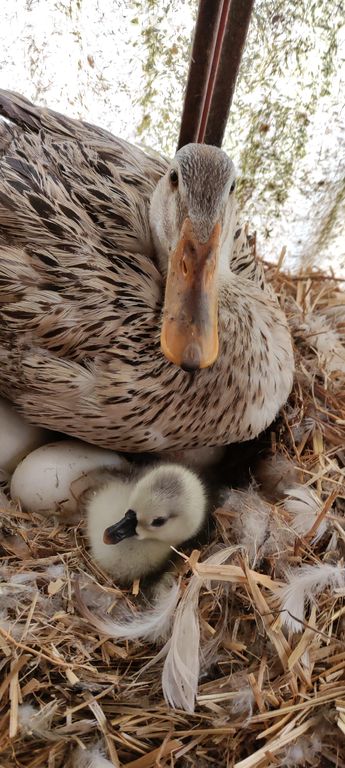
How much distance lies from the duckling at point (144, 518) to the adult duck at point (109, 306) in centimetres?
10

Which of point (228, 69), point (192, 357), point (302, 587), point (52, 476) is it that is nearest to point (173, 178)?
point (192, 357)

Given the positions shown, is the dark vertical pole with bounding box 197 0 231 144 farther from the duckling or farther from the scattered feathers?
the scattered feathers

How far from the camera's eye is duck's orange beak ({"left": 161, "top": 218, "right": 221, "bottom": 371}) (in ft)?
3.51

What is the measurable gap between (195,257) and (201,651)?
0.63 meters

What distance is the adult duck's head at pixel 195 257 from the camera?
1074 mm

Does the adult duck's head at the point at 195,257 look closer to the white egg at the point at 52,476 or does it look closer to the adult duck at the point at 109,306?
the adult duck at the point at 109,306

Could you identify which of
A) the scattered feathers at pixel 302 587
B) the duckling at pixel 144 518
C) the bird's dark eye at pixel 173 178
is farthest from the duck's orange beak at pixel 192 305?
the scattered feathers at pixel 302 587

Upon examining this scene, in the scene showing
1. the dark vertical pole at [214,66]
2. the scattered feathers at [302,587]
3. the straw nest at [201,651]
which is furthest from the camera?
the dark vertical pole at [214,66]

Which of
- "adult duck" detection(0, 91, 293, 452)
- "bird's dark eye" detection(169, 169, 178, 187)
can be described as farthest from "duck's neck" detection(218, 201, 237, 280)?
"bird's dark eye" detection(169, 169, 178, 187)

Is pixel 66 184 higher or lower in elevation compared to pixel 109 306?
higher

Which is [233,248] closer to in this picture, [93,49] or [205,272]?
[205,272]

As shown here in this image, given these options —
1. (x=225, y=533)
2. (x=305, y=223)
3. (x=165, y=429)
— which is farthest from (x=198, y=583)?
(x=305, y=223)

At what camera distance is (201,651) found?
3.54 ft

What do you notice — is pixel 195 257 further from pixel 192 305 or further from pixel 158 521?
pixel 158 521
